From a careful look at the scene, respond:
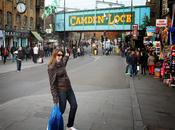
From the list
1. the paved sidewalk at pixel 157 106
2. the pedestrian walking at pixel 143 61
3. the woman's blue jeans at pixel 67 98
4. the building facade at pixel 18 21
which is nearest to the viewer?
the woman's blue jeans at pixel 67 98

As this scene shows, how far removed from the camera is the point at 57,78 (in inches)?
287

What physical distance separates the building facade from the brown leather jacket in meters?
33.6

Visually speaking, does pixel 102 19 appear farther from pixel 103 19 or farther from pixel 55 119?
pixel 55 119

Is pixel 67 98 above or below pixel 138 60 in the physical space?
below

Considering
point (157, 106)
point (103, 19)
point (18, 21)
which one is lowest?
point (157, 106)

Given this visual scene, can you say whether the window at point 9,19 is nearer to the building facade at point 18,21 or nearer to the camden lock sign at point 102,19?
the building facade at point 18,21

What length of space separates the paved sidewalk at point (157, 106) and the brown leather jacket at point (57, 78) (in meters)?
2.30

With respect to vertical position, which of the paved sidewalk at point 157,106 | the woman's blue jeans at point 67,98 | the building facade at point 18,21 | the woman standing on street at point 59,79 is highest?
the building facade at point 18,21

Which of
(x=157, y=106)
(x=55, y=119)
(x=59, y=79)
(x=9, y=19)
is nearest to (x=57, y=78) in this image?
(x=59, y=79)

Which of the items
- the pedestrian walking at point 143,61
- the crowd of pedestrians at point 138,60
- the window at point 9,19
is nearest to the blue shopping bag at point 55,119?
the crowd of pedestrians at point 138,60

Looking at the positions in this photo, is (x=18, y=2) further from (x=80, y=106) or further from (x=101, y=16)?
(x=80, y=106)

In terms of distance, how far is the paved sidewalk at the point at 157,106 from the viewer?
888 cm

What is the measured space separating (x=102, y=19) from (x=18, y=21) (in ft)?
49.1

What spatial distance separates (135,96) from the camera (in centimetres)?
1328
